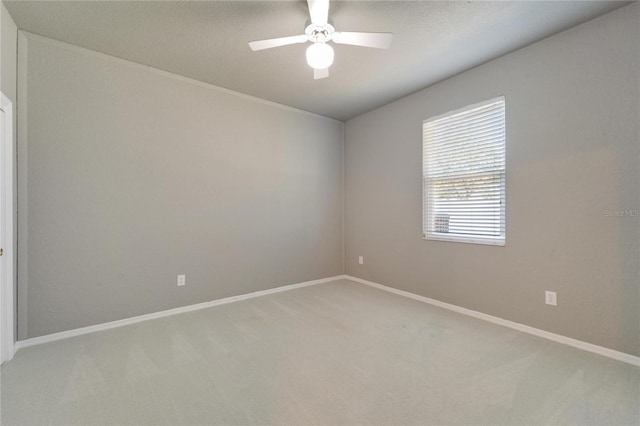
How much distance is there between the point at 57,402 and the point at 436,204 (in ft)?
11.9

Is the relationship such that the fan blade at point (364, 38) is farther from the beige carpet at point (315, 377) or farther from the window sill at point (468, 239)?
the beige carpet at point (315, 377)

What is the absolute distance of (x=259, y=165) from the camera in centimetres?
369

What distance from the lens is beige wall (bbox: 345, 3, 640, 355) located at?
2.06 m

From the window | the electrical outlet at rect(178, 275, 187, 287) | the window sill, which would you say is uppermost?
the window

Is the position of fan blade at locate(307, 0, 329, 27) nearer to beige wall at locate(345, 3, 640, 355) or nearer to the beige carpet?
beige wall at locate(345, 3, 640, 355)

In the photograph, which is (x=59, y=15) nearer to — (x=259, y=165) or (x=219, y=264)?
(x=259, y=165)

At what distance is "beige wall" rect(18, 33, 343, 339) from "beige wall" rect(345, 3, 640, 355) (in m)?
2.13

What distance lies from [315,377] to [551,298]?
2.15 metres

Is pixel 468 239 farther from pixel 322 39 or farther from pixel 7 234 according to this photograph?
pixel 7 234

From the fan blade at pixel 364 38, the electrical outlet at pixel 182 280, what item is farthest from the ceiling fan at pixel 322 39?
the electrical outlet at pixel 182 280

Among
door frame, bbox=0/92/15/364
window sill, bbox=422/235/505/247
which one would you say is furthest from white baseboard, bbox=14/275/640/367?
window sill, bbox=422/235/505/247

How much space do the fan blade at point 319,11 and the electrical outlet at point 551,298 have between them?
2.87 metres

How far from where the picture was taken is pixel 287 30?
2297 mm

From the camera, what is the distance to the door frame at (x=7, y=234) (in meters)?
2.02
